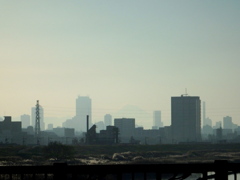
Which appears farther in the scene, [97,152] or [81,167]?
[97,152]

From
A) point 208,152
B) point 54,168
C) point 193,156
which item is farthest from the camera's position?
point 208,152

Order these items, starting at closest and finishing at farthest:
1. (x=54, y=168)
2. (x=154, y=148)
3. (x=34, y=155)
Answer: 1. (x=54, y=168)
2. (x=34, y=155)
3. (x=154, y=148)

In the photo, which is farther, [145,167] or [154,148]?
[154,148]

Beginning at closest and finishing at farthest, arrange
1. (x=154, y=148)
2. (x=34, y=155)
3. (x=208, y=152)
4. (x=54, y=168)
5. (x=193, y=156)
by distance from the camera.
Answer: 1. (x=54, y=168)
2. (x=34, y=155)
3. (x=193, y=156)
4. (x=208, y=152)
5. (x=154, y=148)

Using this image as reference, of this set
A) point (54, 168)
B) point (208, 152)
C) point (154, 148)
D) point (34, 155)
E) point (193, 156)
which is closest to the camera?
point (54, 168)

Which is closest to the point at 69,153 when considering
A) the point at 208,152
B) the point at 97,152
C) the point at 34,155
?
the point at 34,155

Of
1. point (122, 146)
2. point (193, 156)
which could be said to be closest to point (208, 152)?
point (193, 156)

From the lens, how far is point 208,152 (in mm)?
180250

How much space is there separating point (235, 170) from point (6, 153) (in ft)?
399

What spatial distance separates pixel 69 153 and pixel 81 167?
119 meters

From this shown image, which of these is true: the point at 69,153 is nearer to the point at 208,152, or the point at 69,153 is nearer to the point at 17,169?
the point at 208,152

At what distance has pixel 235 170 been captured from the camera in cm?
1644

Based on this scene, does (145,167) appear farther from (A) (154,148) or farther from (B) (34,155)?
(A) (154,148)

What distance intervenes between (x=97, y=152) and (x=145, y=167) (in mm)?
153065
